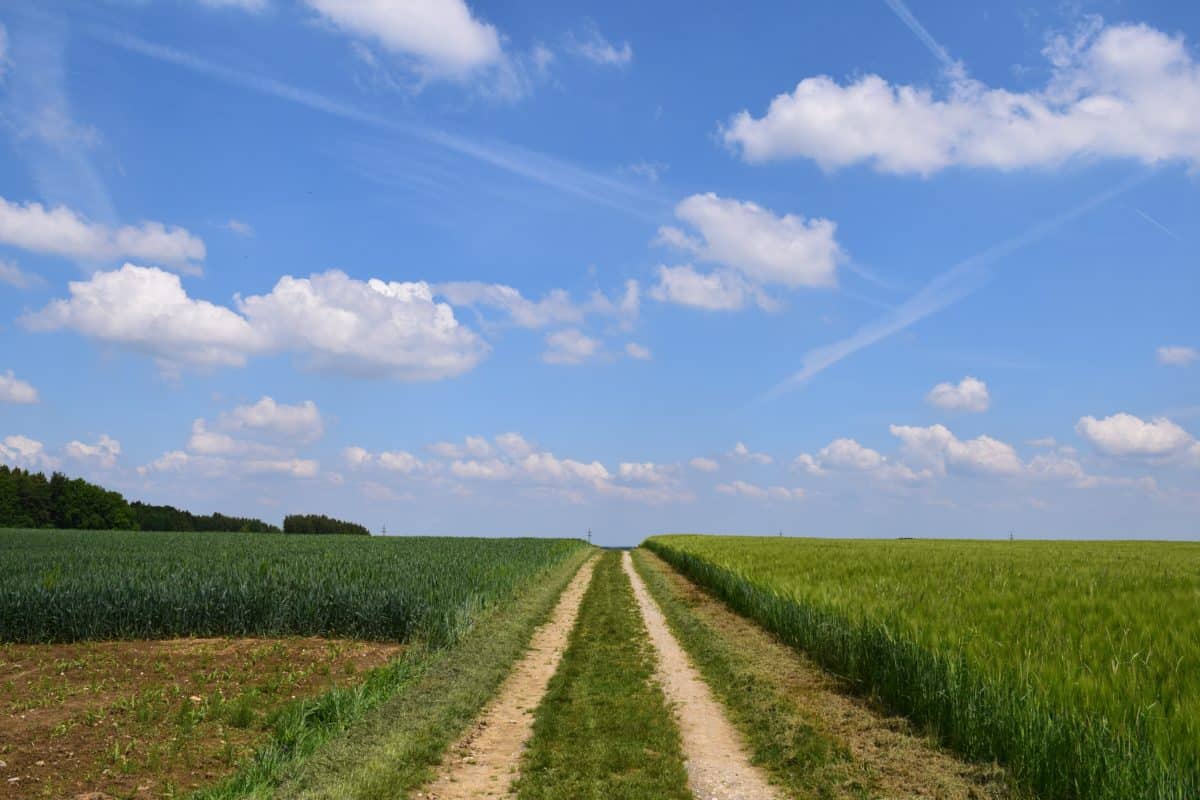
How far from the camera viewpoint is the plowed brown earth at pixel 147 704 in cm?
905

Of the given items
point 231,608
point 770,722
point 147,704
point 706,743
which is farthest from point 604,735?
point 231,608

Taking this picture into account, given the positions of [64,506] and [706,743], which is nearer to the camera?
[706,743]

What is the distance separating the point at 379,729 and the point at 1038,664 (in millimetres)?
8254

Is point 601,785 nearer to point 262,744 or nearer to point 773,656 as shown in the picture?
point 262,744

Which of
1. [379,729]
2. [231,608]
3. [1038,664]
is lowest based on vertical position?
[379,729]

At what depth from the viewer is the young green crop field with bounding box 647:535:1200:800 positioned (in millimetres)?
6867

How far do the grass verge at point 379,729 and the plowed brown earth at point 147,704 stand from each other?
0.63 m

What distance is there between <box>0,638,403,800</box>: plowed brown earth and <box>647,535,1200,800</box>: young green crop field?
893 cm

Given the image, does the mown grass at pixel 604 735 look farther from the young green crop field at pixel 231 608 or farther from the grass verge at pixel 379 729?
the young green crop field at pixel 231 608

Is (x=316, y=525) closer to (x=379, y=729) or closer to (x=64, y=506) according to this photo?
(x=64, y=506)

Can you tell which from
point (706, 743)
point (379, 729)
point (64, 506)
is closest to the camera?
point (706, 743)

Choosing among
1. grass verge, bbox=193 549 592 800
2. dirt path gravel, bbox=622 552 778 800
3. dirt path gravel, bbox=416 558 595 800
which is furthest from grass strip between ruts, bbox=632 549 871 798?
grass verge, bbox=193 549 592 800

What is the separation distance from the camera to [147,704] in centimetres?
1149

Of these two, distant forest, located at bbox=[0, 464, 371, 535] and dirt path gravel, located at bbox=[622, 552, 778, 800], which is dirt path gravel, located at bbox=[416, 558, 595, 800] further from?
distant forest, located at bbox=[0, 464, 371, 535]
